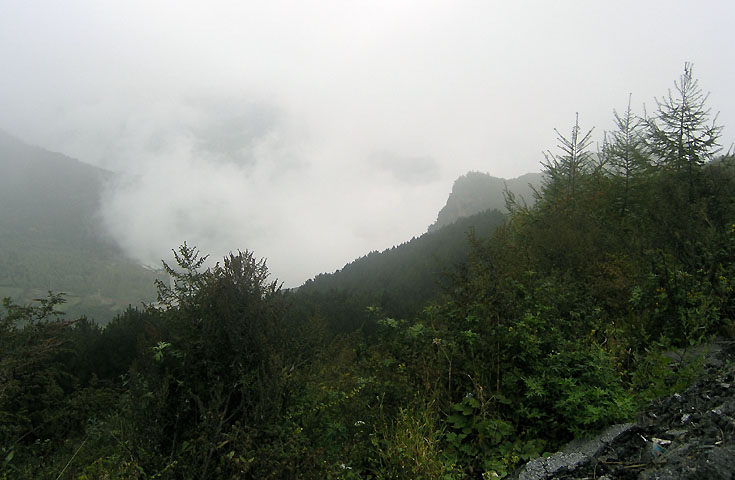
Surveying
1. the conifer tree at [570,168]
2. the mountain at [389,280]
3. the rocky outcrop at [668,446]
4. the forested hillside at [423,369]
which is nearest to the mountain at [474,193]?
the mountain at [389,280]

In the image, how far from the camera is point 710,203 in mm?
7992

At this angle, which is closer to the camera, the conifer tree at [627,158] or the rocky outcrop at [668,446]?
the rocky outcrop at [668,446]

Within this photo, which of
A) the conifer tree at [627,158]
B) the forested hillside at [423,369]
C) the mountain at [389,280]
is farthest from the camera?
the mountain at [389,280]

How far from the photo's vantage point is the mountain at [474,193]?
345 ft

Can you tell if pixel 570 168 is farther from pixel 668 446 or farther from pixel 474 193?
pixel 474 193

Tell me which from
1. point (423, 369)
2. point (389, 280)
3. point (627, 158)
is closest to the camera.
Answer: point (423, 369)

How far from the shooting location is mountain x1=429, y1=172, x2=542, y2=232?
105150 millimetres

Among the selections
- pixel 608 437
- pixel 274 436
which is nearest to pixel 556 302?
pixel 608 437

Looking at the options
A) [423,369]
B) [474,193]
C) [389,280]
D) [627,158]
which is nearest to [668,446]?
[423,369]

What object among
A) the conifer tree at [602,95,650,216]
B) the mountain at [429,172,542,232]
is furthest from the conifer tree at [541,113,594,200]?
the mountain at [429,172,542,232]

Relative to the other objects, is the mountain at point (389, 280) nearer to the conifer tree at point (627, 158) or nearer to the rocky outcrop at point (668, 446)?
the conifer tree at point (627, 158)

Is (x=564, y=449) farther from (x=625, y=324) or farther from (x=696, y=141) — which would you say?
(x=696, y=141)

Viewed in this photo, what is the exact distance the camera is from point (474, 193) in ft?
374

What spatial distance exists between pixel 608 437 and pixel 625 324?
284cm
